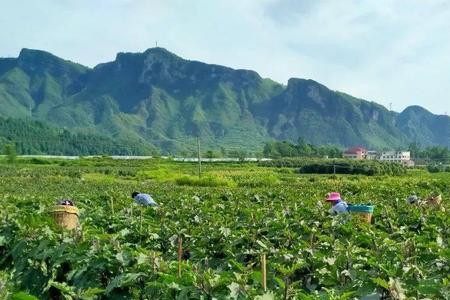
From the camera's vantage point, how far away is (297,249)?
6.68 metres

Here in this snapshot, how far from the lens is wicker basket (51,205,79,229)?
9.41 m

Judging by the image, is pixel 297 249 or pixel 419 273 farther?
pixel 297 249

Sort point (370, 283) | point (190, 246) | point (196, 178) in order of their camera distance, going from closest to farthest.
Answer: point (370, 283) < point (190, 246) < point (196, 178)

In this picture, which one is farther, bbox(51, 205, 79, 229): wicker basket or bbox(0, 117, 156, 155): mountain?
bbox(0, 117, 156, 155): mountain

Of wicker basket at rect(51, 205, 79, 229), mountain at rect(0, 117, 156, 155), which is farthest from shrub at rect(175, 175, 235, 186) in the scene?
mountain at rect(0, 117, 156, 155)

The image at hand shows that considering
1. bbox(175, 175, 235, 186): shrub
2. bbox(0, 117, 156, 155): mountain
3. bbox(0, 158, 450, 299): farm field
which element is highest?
bbox(0, 117, 156, 155): mountain

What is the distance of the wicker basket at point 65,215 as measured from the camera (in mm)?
9408

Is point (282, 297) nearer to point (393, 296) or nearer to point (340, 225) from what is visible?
point (393, 296)

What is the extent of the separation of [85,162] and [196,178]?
36.3 metres

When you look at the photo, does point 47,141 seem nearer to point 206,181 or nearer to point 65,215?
point 206,181

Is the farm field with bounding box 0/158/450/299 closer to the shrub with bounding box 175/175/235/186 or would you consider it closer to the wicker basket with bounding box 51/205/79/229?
the wicker basket with bounding box 51/205/79/229

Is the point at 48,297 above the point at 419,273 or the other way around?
the other way around

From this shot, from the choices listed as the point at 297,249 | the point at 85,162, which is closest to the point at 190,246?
the point at 297,249

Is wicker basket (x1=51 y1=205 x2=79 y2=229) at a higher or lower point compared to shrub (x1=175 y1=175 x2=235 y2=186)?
higher
